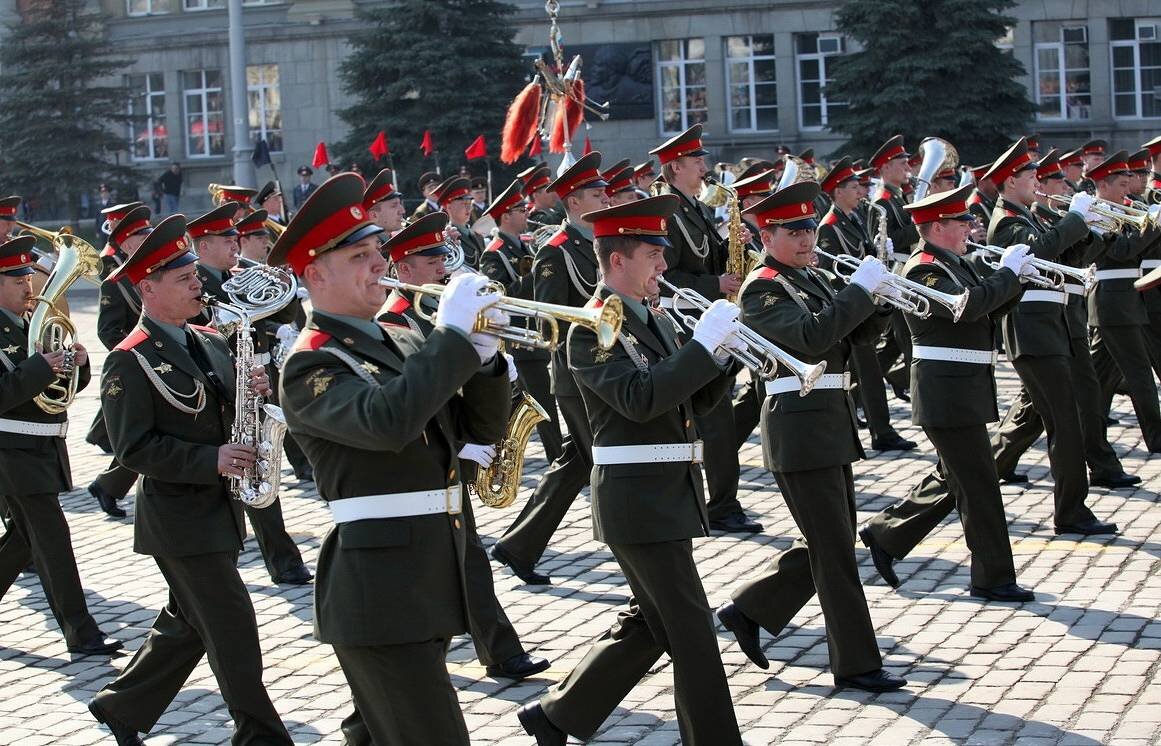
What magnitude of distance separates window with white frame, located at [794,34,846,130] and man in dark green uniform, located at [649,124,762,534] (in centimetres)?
2987

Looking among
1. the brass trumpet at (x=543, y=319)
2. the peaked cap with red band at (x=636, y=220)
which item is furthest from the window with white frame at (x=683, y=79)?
the brass trumpet at (x=543, y=319)

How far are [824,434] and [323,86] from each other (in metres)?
37.3

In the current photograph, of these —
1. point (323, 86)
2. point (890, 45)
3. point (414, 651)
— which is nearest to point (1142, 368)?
point (414, 651)

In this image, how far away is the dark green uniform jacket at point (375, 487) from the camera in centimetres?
520

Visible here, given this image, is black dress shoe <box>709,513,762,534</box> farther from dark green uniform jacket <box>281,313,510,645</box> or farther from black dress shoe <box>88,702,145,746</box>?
dark green uniform jacket <box>281,313,510,645</box>

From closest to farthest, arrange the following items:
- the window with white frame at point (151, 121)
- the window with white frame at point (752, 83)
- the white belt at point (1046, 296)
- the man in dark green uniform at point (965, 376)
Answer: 1. the man in dark green uniform at point (965, 376)
2. the white belt at point (1046, 296)
3. the window with white frame at point (752, 83)
4. the window with white frame at point (151, 121)

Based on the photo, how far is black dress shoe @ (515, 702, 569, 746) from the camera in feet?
21.7

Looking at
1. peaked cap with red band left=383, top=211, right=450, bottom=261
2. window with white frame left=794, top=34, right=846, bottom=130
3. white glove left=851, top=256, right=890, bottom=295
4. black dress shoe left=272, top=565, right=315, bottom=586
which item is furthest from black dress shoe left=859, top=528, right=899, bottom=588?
window with white frame left=794, top=34, right=846, bottom=130

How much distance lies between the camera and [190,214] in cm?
4391

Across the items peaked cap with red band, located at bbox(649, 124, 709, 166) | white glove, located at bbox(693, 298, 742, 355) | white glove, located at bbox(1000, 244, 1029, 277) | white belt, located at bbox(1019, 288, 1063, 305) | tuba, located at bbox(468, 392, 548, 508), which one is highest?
peaked cap with red band, located at bbox(649, 124, 709, 166)

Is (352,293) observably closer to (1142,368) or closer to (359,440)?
(359,440)

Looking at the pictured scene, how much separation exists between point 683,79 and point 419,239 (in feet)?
113

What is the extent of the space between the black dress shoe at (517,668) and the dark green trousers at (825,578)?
95 cm

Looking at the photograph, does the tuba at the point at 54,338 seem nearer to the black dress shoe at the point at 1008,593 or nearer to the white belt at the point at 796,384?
the white belt at the point at 796,384
